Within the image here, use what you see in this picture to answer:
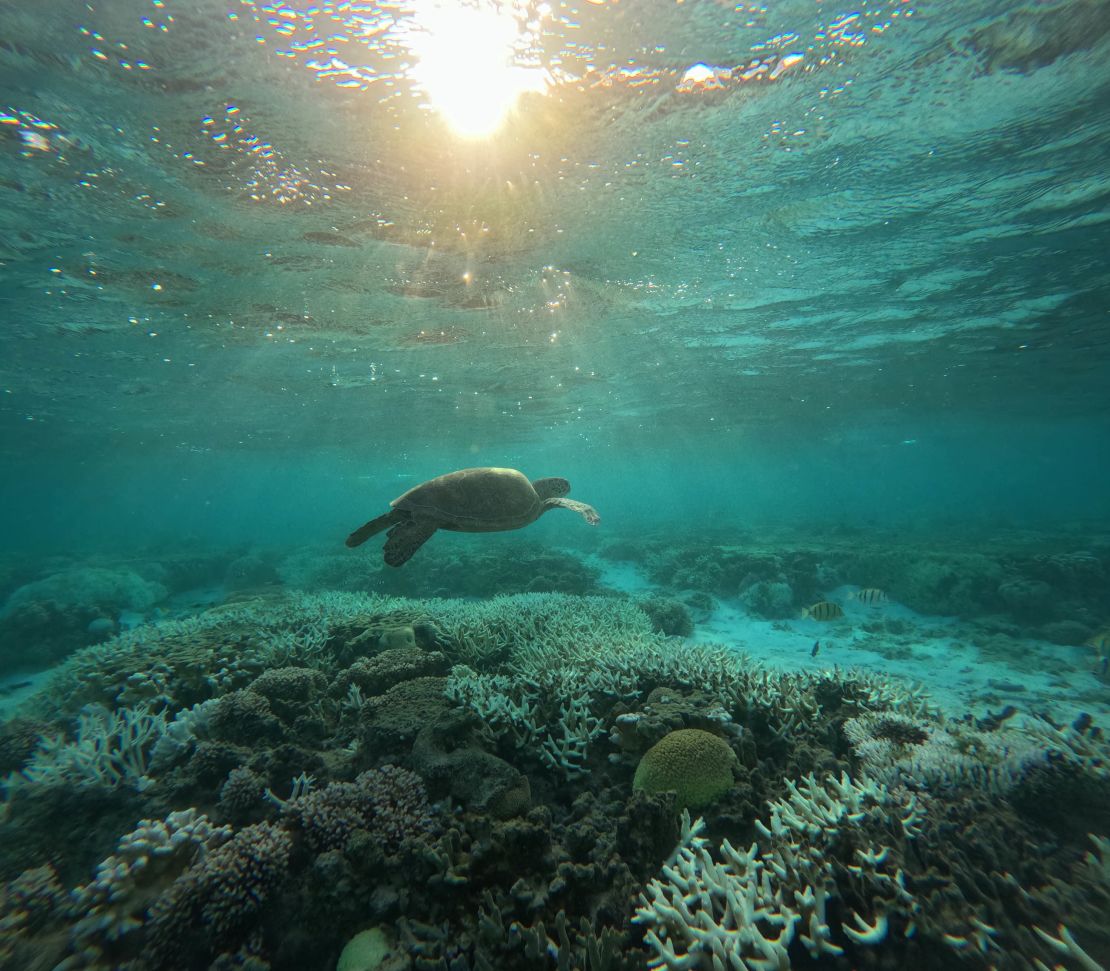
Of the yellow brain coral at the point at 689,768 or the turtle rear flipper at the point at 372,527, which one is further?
the turtle rear flipper at the point at 372,527

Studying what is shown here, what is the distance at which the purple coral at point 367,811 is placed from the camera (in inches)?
127

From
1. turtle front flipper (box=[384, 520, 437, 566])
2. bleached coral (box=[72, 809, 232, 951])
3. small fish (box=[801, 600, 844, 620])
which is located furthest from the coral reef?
small fish (box=[801, 600, 844, 620])

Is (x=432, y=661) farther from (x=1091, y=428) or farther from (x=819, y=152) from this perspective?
(x=1091, y=428)

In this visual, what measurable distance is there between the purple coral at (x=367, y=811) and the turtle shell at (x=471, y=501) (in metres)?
3.92

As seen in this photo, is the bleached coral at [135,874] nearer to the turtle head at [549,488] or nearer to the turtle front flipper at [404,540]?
the turtle front flipper at [404,540]

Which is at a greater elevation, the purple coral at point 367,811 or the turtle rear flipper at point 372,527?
the turtle rear flipper at point 372,527

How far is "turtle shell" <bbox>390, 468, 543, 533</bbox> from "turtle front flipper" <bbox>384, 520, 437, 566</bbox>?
0.19m

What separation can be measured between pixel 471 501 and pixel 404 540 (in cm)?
114

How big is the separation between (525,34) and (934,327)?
18275mm

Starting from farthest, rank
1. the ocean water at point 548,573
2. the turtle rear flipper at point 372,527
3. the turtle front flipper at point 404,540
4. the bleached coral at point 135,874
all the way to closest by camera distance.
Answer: the turtle rear flipper at point 372,527, the turtle front flipper at point 404,540, the ocean water at point 548,573, the bleached coral at point 135,874

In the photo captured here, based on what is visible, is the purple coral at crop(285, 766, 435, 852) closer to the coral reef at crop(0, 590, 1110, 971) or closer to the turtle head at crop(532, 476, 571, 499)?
the coral reef at crop(0, 590, 1110, 971)

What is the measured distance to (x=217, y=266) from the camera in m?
10.9

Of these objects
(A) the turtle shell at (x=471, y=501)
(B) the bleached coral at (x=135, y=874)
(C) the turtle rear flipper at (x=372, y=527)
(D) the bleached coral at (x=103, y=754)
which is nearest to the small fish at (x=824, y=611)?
(A) the turtle shell at (x=471, y=501)

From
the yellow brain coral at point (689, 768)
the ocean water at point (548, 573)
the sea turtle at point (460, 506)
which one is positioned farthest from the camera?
the sea turtle at point (460, 506)
